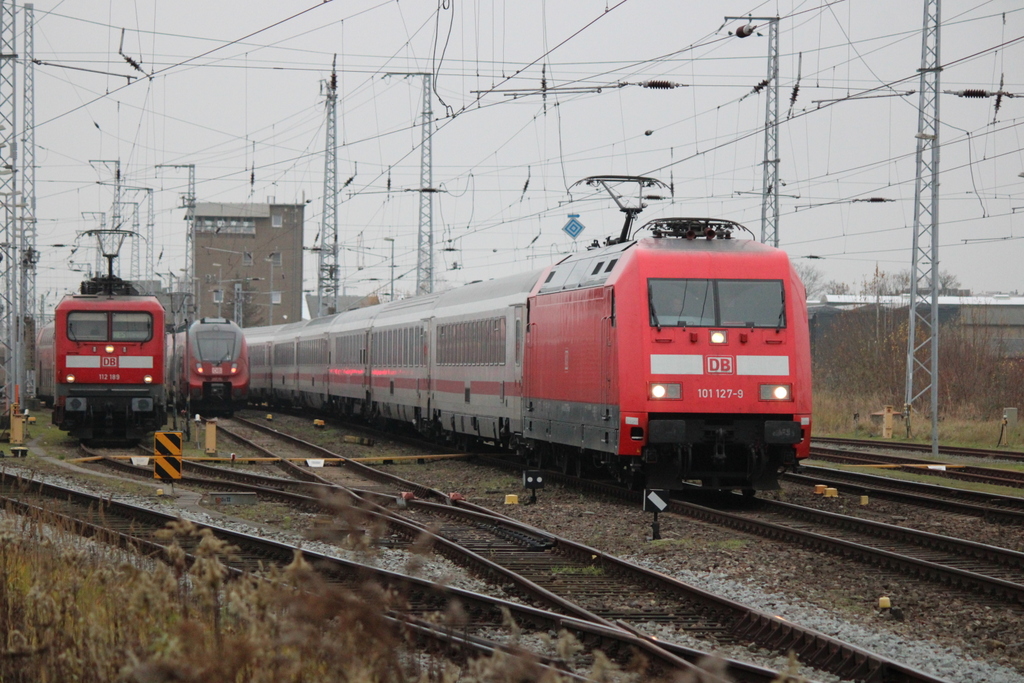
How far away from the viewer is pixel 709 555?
1194 centimetres

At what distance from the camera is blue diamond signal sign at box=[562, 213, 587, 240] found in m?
32.0

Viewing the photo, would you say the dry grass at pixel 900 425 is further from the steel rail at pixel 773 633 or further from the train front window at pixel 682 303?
the steel rail at pixel 773 633

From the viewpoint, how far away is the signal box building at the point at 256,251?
9875 cm

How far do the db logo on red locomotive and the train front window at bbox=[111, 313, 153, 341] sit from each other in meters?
15.3

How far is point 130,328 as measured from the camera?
2641 centimetres

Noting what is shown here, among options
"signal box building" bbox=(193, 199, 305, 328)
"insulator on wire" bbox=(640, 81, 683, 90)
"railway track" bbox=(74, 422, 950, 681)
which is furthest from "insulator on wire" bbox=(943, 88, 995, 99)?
"signal box building" bbox=(193, 199, 305, 328)

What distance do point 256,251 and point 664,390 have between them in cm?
8869

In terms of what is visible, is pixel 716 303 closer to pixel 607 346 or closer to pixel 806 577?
pixel 607 346

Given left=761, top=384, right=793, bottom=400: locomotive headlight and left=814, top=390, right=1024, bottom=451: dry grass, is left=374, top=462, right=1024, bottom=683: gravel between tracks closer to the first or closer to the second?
left=761, top=384, right=793, bottom=400: locomotive headlight

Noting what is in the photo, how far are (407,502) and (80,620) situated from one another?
10.3m

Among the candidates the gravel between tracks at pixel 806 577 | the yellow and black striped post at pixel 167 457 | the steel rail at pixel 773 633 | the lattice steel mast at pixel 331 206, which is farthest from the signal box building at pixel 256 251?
the steel rail at pixel 773 633

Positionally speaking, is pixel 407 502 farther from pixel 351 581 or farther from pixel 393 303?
pixel 393 303

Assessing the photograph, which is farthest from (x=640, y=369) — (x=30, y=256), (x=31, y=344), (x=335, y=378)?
(x=31, y=344)

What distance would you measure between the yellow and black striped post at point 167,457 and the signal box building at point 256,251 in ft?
264
